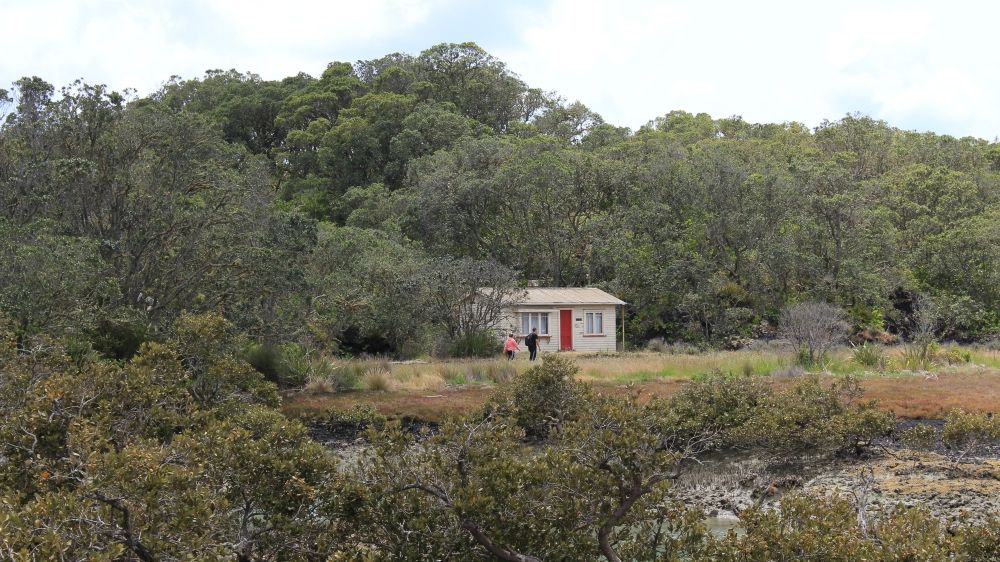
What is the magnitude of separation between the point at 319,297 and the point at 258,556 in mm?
24782

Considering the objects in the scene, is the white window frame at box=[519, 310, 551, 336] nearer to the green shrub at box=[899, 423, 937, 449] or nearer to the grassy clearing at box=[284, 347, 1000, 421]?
the grassy clearing at box=[284, 347, 1000, 421]

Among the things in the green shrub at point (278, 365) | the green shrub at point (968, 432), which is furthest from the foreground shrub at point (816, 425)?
the green shrub at point (278, 365)

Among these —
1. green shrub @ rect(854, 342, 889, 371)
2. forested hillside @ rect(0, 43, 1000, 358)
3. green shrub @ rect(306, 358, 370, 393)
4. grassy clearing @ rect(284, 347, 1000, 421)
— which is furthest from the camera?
green shrub @ rect(854, 342, 889, 371)

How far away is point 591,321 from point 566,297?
1.62 metres

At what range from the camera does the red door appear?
41.7 metres

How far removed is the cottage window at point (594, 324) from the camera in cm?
4228

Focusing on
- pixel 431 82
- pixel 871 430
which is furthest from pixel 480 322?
pixel 431 82

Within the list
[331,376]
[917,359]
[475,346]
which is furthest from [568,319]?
[917,359]

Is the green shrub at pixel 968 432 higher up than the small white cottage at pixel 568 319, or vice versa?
the small white cottage at pixel 568 319

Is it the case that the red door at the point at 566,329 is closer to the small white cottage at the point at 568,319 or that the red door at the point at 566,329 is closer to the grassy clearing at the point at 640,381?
the small white cottage at the point at 568,319

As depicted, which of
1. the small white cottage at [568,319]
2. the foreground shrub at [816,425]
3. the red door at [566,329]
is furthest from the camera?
the red door at [566,329]

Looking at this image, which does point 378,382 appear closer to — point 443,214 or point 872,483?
point 872,483

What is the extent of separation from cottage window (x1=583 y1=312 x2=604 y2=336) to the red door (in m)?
0.76

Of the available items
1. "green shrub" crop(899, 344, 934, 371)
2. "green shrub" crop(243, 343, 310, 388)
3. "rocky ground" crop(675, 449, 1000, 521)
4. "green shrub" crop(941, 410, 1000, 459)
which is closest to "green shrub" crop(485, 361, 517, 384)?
"green shrub" crop(243, 343, 310, 388)
